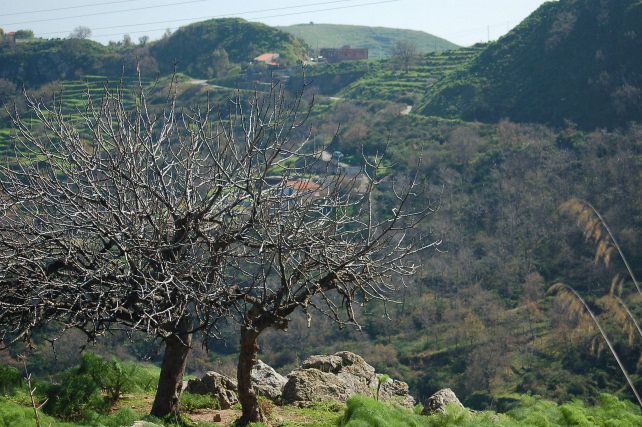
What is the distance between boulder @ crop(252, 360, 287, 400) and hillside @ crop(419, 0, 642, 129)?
50.0 meters

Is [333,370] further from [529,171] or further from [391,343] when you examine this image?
[529,171]

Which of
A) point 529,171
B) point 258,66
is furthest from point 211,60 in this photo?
point 529,171

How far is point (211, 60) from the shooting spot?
291ft

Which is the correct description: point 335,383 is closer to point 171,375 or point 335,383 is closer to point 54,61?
point 171,375

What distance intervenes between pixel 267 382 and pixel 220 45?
91050mm

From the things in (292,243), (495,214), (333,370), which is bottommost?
(495,214)

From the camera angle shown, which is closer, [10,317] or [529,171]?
[10,317]

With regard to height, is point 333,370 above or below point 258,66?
below

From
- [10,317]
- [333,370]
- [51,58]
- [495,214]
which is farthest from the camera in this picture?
[51,58]

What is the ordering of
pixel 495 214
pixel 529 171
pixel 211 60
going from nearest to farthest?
1. pixel 495 214
2. pixel 529 171
3. pixel 211 60

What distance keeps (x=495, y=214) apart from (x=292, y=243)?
1559 inches

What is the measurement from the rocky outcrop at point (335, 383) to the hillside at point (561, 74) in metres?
49.1

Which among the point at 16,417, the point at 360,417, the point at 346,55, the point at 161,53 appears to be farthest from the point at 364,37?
the point at 16,417

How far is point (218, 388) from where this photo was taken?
783 cm
